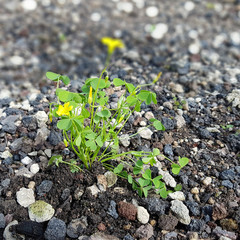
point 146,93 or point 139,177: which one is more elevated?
point 146,93

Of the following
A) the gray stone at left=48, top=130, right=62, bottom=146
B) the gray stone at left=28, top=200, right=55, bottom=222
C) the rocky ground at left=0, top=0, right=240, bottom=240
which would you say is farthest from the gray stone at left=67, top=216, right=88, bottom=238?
the gray stone at left=48, top=130, right=62, bottom=146

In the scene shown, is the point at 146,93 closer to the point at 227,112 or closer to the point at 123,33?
the point at 227,112

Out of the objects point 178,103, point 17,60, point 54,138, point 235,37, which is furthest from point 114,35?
point 54,138

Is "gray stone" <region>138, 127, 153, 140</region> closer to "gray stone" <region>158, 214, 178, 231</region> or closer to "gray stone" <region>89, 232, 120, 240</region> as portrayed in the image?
"gray stone" <region>158, 214, 178, 231</region>

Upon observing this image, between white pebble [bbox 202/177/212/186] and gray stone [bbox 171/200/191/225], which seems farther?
white pebble [bbox 202/177/212/186]

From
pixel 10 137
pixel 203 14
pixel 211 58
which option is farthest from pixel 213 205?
pixel 203 14

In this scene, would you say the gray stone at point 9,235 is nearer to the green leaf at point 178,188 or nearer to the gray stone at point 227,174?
the green leaf at point 178,188

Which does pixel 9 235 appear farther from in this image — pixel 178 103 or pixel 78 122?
pixel 178 103
